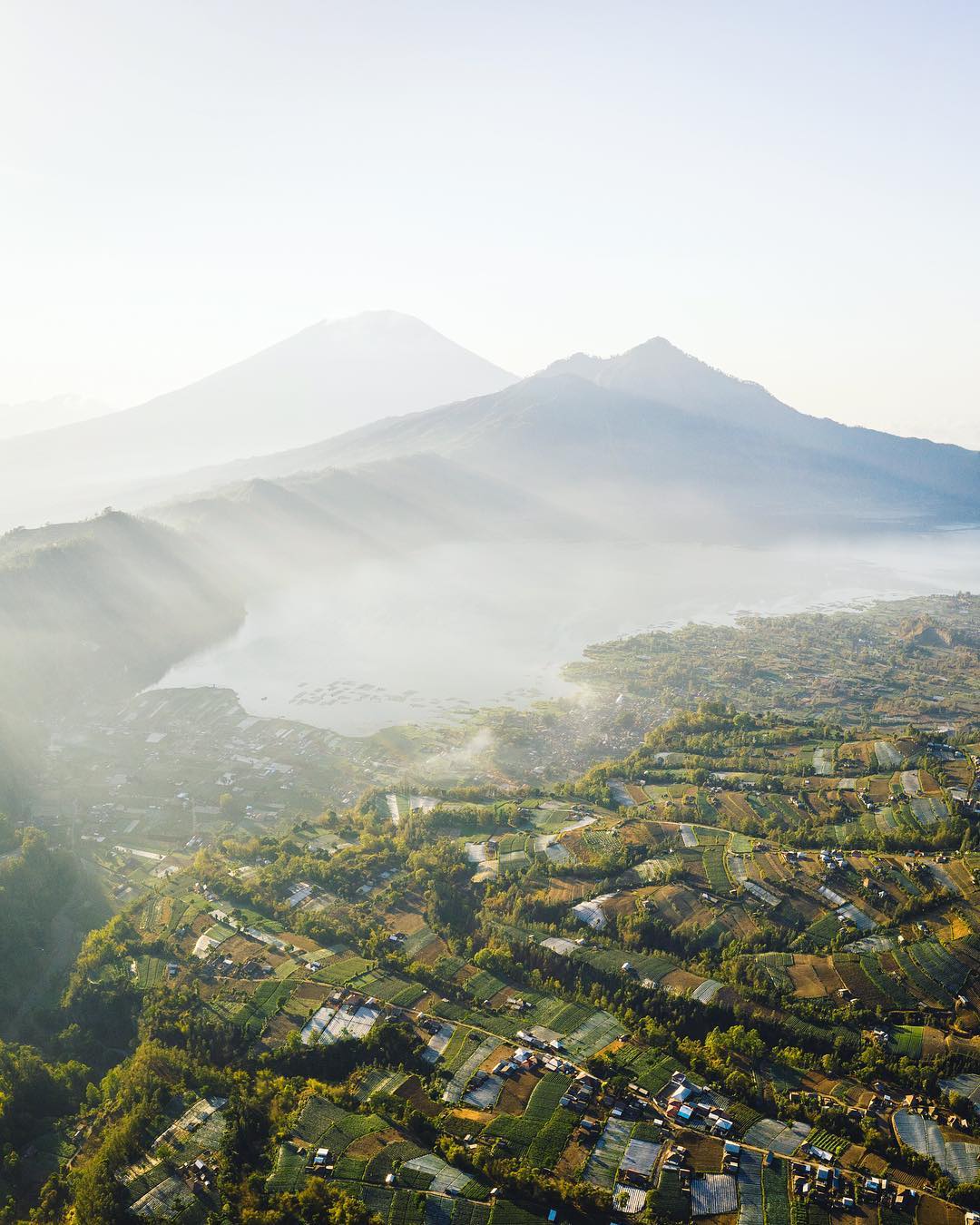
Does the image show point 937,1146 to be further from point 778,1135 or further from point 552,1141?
point 552,1141

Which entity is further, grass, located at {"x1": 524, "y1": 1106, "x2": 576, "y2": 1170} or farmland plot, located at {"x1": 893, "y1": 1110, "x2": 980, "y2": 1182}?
grass, located at {"x1": 524, "y1": 1106, "x2": 576, "y2": 1170}

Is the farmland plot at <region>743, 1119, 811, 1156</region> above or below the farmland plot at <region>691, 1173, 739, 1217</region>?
above

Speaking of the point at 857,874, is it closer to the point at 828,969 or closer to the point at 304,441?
the point at 828,969

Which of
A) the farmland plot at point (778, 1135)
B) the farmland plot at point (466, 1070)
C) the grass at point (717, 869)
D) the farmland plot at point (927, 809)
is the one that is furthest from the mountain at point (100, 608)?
the farmland plot at point (927, 809)

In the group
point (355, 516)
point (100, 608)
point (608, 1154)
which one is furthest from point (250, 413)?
point (608, 1154)

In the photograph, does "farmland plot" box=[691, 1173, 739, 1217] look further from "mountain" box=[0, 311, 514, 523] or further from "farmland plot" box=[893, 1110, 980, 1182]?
"mountain" box=[0, 311, 514, 523]

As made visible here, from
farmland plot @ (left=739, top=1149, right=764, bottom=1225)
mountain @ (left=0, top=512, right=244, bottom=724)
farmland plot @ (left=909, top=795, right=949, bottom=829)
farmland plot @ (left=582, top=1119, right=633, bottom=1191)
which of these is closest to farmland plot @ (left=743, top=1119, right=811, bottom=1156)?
farmland plot @ (left=739, top=1149, right=764, bottom=1225)
